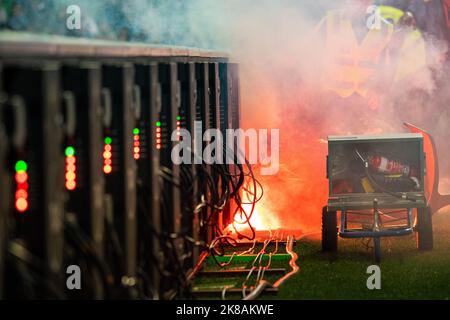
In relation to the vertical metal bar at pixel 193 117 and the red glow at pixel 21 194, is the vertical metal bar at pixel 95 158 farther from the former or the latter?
the vertical metal bar at pixel 193 117

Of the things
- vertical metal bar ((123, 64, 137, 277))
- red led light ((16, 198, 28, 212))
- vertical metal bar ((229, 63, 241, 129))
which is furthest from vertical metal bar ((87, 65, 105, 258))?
vertical metal bar ((229, 63, 241, 129))

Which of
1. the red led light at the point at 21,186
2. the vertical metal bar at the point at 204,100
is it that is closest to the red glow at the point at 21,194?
the red led light at the point at 21,186

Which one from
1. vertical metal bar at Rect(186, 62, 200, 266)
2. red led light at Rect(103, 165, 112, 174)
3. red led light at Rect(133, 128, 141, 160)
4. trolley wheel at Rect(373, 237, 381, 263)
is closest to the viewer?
red led light at Rect(103, 165, 112, 174)

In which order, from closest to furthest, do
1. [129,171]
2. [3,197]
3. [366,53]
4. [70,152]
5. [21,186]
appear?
[3,197] → [21,186] → [70,152] → [129,171] → [366,53]

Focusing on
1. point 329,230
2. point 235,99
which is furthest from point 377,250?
point 235,99

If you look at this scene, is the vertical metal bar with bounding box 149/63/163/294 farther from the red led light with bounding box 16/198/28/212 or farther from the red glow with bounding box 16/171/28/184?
the red glow with bounding box 16/171/28/184

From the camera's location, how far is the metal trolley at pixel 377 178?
13484mm

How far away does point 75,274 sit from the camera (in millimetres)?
8109

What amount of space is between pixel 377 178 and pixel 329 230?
82cm

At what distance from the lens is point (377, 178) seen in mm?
13594

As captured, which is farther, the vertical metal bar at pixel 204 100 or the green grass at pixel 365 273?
the vertical metal bar at pixel 204 100

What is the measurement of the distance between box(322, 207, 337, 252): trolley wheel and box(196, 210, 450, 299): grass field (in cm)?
12

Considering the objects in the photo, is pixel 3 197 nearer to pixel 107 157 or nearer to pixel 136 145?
pixel 107 157

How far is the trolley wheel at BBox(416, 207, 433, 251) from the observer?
44.1 ft
